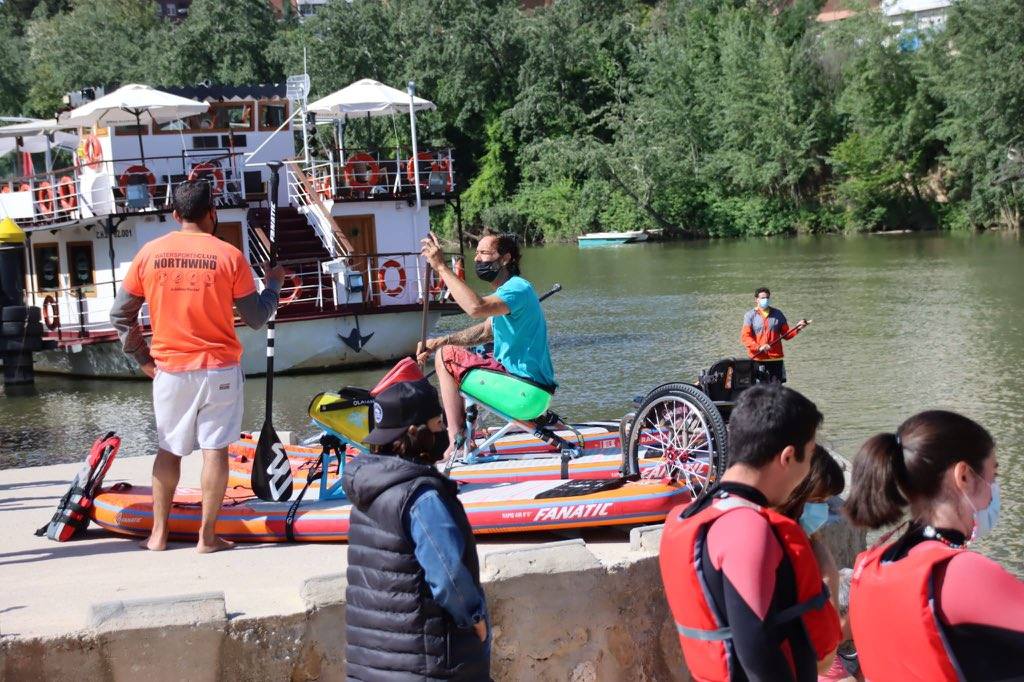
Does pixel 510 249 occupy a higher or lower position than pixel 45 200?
lower

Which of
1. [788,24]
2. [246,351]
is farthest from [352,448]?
[788,24]

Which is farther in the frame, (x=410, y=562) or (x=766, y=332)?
(x=766, y=332)

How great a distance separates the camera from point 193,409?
6262 mm

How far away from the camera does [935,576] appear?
117 inches

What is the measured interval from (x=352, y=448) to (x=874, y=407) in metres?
8.92

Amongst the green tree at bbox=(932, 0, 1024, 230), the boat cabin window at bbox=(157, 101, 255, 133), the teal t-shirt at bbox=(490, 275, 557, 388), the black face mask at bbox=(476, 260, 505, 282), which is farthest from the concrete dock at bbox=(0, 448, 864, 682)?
the green tree at bbox=(932, 0, 1024, 230)

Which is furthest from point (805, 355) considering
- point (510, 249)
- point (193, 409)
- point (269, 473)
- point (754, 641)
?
point (754, 641)

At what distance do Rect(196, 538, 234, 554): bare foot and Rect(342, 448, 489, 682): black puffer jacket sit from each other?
9.08 feet

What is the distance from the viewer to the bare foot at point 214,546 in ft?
21.5

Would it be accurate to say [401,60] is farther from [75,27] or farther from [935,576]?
[935,576]

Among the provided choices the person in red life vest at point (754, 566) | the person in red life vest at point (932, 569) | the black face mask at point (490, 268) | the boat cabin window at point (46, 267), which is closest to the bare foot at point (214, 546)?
the black face mask at point (490, 268)

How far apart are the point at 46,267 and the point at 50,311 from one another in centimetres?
139

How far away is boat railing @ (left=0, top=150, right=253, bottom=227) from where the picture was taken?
22.8m

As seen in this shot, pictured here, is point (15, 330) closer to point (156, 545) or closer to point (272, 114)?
point (272, 114)
